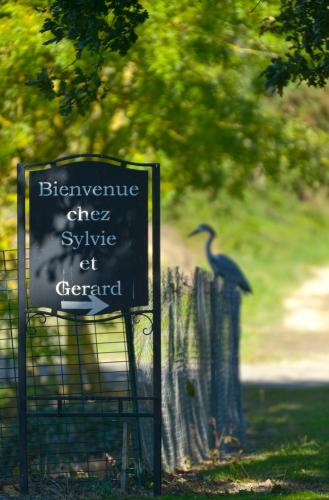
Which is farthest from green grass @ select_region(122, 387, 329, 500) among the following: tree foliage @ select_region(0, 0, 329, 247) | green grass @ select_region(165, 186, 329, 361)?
green grass @ select_region(165, 186, 329, 361)

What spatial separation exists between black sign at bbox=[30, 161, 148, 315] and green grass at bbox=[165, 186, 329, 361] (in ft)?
31.3

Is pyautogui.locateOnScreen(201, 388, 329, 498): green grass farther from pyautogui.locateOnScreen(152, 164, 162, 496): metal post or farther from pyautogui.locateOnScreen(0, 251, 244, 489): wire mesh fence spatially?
pyautogui.locateOnScreen(152, 164, 162, 496): metal post

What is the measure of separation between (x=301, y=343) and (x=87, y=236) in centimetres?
1671

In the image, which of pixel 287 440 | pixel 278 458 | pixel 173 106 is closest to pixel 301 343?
pixel 287 440

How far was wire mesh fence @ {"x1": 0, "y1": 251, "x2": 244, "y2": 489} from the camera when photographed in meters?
8.19

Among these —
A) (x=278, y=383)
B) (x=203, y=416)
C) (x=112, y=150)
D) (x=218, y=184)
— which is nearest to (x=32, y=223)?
(x=203, y=416)

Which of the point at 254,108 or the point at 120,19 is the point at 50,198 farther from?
the point at 254,108

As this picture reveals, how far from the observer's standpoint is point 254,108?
42.0 ft

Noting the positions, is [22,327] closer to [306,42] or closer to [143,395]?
[143,395]

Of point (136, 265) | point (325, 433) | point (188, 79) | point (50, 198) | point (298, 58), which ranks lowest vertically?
point (325, 433)

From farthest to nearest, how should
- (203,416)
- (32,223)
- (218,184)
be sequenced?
(218,184) → (203,416) → (32,223)

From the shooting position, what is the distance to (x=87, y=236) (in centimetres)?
765

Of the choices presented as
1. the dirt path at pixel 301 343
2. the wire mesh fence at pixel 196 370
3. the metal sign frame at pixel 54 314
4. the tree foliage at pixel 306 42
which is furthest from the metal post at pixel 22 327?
the dirt path at pixel 301 343

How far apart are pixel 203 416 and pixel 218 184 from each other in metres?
4.33
